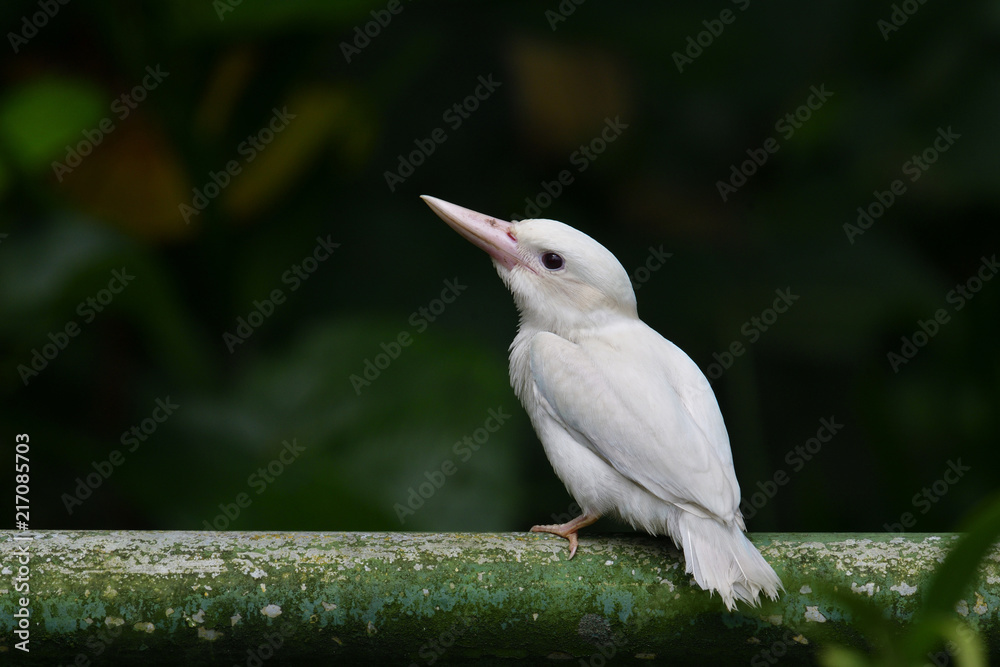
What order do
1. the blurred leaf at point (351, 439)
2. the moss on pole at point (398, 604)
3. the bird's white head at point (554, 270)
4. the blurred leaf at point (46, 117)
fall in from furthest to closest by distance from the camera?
the blurred leaf at point (46, 117) → the blurred leaf at point (351, 439) → the bird's white head at point (554, 270) → the moss on pole at point (398, 604)

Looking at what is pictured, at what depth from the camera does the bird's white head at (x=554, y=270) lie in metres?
2.80

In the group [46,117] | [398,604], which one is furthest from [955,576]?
[46,117]

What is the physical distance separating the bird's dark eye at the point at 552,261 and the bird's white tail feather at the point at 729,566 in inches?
36.5

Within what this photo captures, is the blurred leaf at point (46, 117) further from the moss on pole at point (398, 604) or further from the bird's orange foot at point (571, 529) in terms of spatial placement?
the bird's orange foot at point (571, 529)

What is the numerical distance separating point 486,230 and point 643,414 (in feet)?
2.56

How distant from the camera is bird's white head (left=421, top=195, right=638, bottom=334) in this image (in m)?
2.80

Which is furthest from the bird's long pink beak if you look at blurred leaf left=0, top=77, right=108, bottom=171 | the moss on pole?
blurred leaf left=0, top=77, right=108, bottom=171

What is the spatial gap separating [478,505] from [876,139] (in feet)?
8.39

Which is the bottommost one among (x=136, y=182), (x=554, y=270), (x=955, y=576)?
(x=136, y=182)

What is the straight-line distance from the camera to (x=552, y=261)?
2.87 metres

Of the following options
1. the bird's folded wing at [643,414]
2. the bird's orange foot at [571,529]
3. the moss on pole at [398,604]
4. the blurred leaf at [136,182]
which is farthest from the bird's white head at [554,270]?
the blurred leaf at [136,182]

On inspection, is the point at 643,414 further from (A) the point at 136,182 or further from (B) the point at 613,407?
(A) the point at 136,182

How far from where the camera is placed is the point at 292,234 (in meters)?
4.31

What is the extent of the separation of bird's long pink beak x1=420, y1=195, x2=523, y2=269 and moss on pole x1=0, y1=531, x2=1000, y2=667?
105 cm
